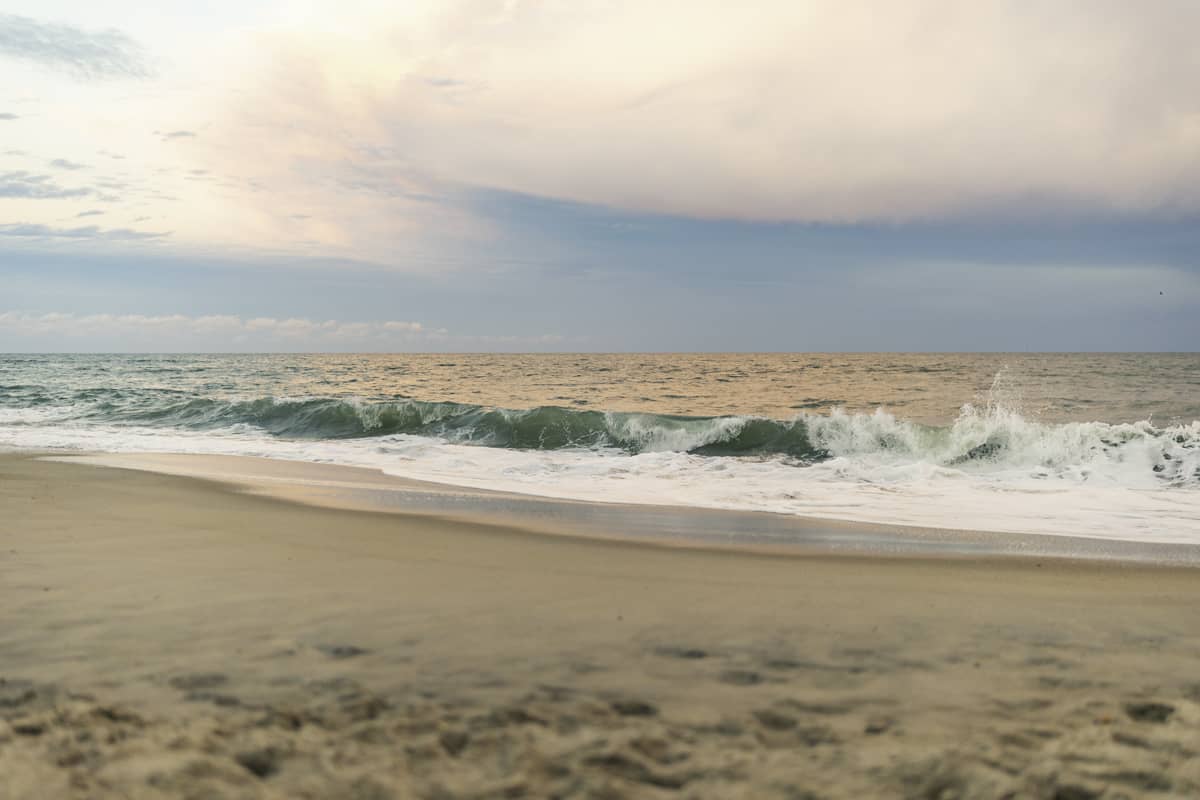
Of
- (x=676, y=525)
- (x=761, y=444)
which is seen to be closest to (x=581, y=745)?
(x=676, y=525)

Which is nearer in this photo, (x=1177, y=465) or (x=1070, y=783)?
(x=1070, y=783)

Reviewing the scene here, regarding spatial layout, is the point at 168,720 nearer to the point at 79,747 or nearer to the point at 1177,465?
the point at 79,747

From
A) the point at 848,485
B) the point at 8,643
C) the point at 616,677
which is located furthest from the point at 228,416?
the point at 616,677

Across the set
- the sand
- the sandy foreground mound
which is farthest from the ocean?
the sandy foreground mound

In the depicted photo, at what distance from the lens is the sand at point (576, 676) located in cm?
253

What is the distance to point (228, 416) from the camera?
25.0 meters

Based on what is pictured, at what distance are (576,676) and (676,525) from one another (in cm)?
487

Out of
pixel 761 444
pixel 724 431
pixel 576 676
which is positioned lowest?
pixel 761 444

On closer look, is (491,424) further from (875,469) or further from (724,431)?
(875,469)

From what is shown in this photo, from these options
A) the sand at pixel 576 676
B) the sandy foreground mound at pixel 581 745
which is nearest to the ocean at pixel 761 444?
the sand at pixel 576 676

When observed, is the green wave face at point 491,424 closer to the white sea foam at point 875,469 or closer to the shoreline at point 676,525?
the white sea foam at point 875,469

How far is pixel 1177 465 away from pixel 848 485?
20.2ft

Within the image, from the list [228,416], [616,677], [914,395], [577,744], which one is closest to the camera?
[577,744]

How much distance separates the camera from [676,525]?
811 centimetres
